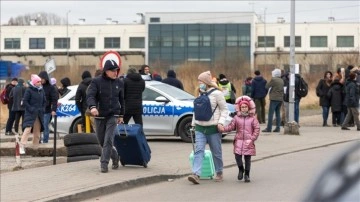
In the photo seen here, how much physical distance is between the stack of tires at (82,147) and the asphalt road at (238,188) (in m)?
2.41

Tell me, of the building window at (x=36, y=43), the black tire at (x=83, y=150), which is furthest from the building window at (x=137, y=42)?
the black tire at (x=83, y=150)

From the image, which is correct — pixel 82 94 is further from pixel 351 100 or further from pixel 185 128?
pixel 351 100

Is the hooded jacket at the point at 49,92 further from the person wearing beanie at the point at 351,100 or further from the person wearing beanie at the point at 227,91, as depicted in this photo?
the person wearing beanie at the point at 351,100

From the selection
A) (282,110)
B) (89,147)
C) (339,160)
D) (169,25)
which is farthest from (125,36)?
(339,160)

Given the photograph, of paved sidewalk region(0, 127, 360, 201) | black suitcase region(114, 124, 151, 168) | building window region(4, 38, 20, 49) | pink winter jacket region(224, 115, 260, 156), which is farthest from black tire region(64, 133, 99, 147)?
building window region(4, 38, 20, 49)

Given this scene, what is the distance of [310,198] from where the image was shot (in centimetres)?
145

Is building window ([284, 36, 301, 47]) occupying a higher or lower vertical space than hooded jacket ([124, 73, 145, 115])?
higher

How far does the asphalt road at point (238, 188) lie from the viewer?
8750mm

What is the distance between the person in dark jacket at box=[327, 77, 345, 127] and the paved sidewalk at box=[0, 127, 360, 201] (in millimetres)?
6922

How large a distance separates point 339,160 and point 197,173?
27.6ft

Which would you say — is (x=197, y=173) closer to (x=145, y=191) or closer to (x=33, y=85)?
(x=145, y=191)

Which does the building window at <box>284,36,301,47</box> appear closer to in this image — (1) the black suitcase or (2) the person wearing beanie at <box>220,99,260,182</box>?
(1) the black suitcase

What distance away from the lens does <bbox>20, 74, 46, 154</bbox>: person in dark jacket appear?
14.6 m

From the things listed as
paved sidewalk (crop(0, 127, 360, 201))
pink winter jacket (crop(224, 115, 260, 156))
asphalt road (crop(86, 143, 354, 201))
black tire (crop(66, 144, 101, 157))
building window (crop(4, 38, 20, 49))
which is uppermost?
building window (crop(4, 38, 20, 49))
